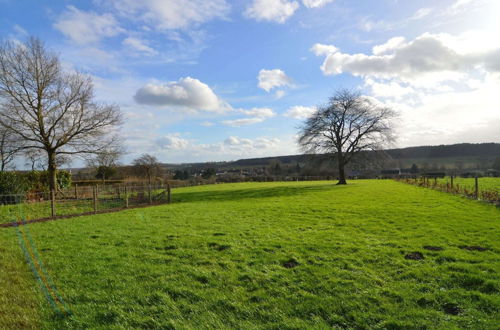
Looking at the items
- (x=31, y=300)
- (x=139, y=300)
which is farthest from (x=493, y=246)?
(x=31, y=300)

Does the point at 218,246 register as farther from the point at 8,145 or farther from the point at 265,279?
the point at 8,145

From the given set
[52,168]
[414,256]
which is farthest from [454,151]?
[52,168]

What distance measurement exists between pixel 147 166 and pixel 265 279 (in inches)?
2097

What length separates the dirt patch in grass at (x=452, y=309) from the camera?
3533mm

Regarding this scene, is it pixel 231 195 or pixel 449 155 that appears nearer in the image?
pixel 231 195

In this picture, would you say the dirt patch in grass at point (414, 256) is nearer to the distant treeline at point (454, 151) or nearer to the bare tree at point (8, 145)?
the bare tree at point (8, 145)

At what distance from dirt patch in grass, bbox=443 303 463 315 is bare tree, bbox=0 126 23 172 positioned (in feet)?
81.5

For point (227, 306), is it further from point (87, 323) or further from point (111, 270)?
point (111, 270)

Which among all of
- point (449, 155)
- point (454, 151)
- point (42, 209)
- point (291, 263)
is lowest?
point (291, 263)

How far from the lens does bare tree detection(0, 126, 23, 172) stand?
62.2 feet

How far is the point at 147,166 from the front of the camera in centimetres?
5388

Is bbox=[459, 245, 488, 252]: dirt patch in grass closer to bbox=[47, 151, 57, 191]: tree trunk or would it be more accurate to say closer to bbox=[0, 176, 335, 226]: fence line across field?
bbox=[0, 176, 335, 226]: fence line across field

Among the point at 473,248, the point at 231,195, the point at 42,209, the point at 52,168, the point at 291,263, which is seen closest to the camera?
the point at 291,263

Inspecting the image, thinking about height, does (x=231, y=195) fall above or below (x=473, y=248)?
below
